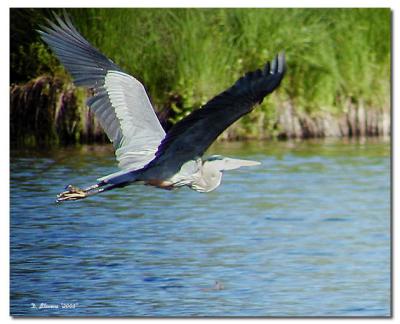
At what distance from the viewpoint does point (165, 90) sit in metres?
8.12

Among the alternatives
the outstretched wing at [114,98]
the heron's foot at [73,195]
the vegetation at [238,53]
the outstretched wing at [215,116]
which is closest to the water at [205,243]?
the vegetation at [238,53]

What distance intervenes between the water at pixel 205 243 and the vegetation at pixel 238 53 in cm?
34

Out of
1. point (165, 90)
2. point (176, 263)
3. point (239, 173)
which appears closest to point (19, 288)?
point (176, 263)

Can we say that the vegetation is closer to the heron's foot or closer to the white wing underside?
the white wing underside

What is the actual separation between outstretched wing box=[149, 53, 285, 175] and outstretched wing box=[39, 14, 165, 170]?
0.37 m

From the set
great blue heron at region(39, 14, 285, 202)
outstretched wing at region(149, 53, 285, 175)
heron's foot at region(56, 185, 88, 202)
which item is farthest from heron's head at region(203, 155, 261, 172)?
heron's foot at region(56, 185, 88, 202)

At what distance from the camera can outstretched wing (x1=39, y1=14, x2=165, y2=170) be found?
20.3ft

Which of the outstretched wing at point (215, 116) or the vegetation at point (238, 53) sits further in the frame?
the vegetation at point (238, 53)

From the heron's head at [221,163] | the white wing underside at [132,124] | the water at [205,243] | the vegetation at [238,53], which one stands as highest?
the vegetation at [238,53]

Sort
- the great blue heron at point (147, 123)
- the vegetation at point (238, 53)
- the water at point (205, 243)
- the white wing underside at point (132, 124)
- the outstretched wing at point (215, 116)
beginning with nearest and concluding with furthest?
the outstretched wing at point (215, 116) → the great blue heron at point (147, 123) → the white wing underside at point (132, 124) → the water at point (205, 243) → the vegetation at point (238, 53)

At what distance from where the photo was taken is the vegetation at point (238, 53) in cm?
740

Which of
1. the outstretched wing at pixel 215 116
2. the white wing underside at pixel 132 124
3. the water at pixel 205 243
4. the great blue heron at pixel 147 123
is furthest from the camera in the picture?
the water at pixel 205 243

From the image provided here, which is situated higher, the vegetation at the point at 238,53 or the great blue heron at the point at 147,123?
the vegetation at the point at 238,53

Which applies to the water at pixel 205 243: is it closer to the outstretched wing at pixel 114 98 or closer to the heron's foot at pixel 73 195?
the heron's foot at pixel 73 195
